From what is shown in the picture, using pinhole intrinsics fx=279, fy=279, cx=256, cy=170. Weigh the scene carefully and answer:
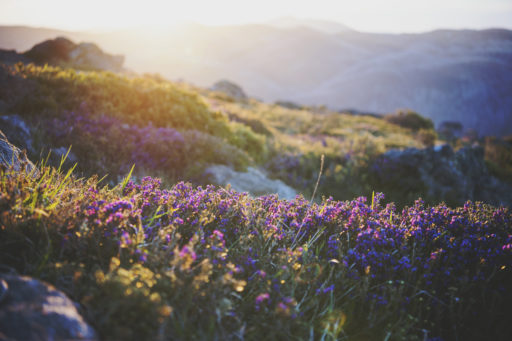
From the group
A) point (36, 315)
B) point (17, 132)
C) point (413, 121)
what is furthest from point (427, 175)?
point (413, 121)

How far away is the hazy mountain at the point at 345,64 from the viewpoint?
93.1 meters

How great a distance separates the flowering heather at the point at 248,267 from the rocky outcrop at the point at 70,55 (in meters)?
16.9

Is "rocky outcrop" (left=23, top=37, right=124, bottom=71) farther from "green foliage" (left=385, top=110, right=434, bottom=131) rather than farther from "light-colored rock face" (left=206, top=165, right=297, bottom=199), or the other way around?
"green foliage" (left=385, top=110, right=434, bottom=131)

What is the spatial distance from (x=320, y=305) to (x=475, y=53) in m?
165

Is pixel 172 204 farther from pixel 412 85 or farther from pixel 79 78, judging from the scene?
pixel 412 85

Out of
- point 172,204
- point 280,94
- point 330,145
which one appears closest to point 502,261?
point 172,204

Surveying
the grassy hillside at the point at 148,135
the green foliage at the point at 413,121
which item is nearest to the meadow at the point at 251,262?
the grassy hillside at the point at 148,135

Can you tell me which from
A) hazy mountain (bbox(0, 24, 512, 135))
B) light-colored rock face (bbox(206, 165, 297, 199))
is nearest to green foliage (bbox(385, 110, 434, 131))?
light-colored rock face (bbox(206, 165, 297, 199))

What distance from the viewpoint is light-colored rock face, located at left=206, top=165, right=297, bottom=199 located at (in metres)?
5.99

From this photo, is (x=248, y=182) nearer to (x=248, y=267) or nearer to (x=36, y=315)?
(x=248, y=267)

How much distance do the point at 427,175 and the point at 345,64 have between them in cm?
14077

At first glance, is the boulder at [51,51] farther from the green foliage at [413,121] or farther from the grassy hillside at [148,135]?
the green foliage at [413,121]

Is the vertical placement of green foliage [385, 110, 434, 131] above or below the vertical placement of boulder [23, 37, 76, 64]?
below

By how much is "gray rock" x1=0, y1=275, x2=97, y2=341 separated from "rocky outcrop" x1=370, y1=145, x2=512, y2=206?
7.69 m
